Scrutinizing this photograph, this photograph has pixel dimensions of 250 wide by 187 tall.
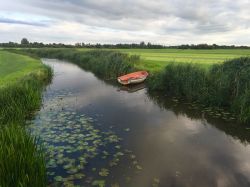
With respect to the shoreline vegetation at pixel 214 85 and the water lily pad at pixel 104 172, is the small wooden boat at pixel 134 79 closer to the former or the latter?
the shoreline vegetation at pixel 214 85

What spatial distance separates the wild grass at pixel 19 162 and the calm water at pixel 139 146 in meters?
1.15

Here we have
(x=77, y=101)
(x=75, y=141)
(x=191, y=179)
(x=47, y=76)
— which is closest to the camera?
(x=191, y=179)

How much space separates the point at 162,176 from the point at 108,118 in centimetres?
602

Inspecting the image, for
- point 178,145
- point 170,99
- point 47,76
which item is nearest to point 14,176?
point 178,145

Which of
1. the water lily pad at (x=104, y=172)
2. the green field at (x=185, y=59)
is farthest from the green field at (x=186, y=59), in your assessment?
the water lily pad at (x=104, y=172)

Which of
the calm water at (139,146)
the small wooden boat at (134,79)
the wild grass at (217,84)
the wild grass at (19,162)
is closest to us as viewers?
the wild grass at (19,162)

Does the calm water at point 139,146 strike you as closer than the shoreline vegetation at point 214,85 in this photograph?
Yes

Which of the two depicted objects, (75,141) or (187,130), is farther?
(187,130)

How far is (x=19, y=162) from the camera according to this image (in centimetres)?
563

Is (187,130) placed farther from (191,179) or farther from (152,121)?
(191,179)

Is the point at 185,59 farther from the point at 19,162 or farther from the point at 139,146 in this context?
the point at 19,162

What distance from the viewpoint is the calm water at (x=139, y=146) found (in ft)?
24.2

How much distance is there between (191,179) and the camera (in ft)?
24.1

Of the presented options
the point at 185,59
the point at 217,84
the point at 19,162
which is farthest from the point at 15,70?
the point at 19,162
